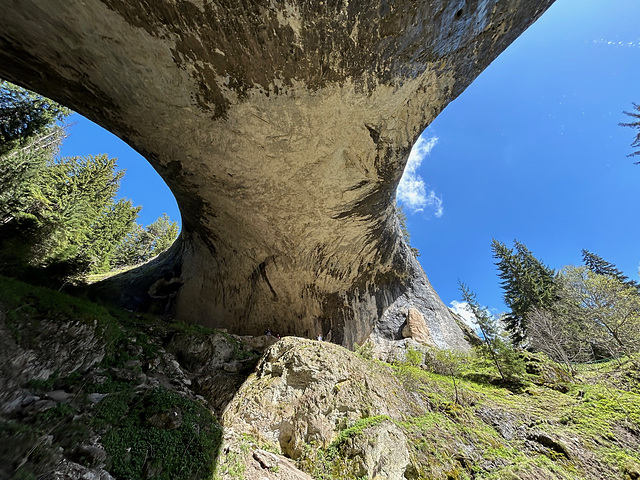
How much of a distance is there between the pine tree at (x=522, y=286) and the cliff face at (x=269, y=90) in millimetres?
17083

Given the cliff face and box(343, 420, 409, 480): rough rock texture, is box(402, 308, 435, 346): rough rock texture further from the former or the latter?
box(343, 420, 409, 480): rough rock texture

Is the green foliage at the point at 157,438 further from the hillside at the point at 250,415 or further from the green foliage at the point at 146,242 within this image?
→ the green foliage at the point at 146,242

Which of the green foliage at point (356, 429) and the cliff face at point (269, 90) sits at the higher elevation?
the cliff face at point (269, 90)

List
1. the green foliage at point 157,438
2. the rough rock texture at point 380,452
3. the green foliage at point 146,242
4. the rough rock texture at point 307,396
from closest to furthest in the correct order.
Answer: the green foliage at point 157,438, the rough rock texture at point 380,452, the rough rock texture at point 307,396, the green foliage at point 146,242

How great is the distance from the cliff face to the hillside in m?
4.33

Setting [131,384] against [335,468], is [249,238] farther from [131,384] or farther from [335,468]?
[335,468]

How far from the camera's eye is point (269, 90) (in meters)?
5.68

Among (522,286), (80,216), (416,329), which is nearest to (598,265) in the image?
(522,286)

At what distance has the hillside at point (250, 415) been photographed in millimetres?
3293

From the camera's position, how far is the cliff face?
4.48 m

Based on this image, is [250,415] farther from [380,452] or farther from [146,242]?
[146,242]

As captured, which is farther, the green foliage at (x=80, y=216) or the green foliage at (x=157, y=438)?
the green foliage at (x=80, y=216)

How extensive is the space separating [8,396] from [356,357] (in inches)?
235

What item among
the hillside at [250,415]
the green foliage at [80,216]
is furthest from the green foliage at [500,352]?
the green foliage at [80,216]
